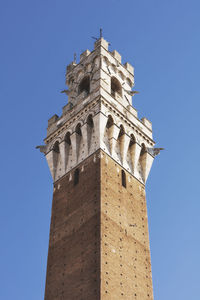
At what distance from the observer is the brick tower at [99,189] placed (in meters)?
21.1

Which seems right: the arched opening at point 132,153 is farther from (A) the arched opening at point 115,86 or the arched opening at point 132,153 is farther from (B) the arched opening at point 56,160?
(A) the arched opening at point 115,86

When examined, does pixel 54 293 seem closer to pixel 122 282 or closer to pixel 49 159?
pixel 122 282

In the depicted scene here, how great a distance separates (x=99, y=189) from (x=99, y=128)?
12.2 ft

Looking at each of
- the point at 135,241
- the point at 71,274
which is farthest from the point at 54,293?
the point at 135,241

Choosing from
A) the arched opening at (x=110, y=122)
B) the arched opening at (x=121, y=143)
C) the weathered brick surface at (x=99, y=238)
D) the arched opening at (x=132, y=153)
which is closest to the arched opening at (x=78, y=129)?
the arched opening at (x=110, y=122)

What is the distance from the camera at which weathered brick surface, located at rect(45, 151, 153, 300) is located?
20.5 m

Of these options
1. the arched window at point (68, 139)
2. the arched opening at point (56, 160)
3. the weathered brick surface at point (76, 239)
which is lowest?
the weathered brick surface at point (76, 239)

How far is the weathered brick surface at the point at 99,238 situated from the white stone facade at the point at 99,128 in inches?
35.1

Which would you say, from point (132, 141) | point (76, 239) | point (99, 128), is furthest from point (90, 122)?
point (76, 239)

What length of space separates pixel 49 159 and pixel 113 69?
7.67 m

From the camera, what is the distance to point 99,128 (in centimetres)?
2523

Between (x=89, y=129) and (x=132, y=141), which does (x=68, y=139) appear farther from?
(x=132, y=141)

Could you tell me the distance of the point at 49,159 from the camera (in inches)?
1091

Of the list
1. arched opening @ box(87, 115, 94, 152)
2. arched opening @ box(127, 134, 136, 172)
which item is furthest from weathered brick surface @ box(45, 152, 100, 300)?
arched opening @ box(127, 134, 136, 172)
